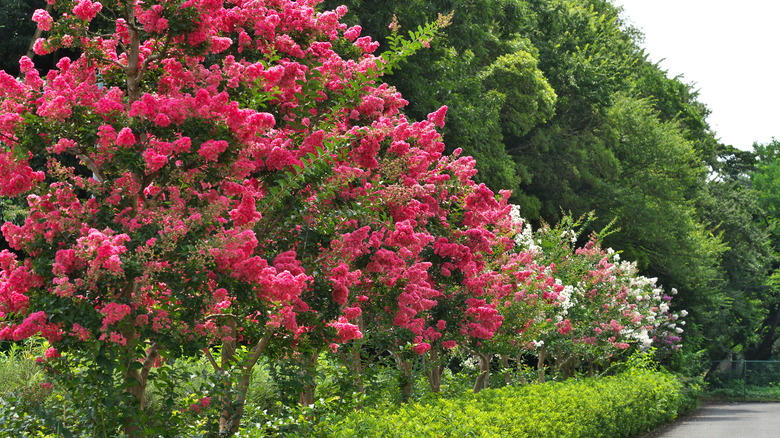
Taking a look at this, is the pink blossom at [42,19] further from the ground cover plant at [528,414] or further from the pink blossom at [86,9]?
the ground cover plant at [528,414]

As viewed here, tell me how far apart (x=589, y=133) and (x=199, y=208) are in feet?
82.8

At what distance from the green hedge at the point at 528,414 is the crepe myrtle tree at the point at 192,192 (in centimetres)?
89

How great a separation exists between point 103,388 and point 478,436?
12.0ft

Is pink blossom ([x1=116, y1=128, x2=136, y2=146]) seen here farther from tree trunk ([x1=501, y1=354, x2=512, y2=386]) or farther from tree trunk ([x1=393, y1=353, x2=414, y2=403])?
tree trunk ([x1=501, y1=354, x2=512, y2=386])

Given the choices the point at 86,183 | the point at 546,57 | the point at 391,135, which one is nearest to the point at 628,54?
the point at 546,57

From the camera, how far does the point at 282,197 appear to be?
268 inches

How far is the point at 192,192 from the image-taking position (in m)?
6.08

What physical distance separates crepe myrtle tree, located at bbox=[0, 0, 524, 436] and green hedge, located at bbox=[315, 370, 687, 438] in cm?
89

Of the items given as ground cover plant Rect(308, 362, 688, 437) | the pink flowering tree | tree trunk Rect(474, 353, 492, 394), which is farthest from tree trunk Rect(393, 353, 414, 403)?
the pink flowering tree

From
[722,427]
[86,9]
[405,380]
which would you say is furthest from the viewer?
[722,427]

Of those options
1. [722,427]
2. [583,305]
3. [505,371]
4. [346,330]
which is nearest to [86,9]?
[346,330]

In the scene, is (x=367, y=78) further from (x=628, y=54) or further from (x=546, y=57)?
(x=628, y=54)

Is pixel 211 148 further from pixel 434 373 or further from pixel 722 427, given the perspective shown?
pixel 722 427

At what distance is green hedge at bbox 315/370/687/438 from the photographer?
23.9ft
